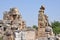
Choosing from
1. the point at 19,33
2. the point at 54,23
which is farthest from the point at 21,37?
the point at 54,23

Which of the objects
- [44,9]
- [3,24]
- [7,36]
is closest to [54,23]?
[3,24]

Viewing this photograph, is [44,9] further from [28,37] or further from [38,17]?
[28,37]

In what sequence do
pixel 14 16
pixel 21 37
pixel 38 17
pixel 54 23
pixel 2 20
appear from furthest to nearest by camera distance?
1. pixel 54 23
2. pixel 2 20
3. pixel 14 16
4. pixel 38 17
5. pixel 21 37

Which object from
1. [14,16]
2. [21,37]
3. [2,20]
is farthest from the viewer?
[2,20]

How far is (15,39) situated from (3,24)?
24.5 m

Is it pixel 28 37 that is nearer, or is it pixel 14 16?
pixel 28 37

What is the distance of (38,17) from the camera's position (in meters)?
25.8

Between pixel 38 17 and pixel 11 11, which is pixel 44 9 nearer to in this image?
pixel 38 17

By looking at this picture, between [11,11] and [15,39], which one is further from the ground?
[11,11]

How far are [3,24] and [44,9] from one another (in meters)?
14.2

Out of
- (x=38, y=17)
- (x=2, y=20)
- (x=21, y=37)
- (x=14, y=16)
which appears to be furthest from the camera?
(x=2, y=20)

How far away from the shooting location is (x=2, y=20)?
39125 millimetres

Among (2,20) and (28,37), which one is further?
(2,20)

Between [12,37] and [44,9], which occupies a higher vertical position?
[44,9]
